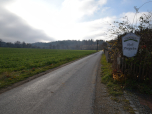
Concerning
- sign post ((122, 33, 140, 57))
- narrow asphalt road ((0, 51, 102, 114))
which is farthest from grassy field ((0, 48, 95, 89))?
sign post ((122, 33, 140, 57))

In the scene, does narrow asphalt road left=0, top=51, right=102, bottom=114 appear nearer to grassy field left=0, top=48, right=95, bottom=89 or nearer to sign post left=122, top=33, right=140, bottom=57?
grassy field left=0, top=48, right=95, bottom=89

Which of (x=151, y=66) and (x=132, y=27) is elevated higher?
(x=132, y=27)

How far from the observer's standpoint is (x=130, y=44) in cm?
554

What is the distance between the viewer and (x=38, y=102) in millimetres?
3998

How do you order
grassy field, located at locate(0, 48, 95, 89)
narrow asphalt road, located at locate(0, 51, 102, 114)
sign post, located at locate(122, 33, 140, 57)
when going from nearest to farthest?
narrow asphalt road, located at locate(0, 51, 102, 114), sign post, located at locate(122, 33, 140, 57), grassy field, located at locate(0, 48, 95, 89)

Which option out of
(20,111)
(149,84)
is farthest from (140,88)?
(20,111)

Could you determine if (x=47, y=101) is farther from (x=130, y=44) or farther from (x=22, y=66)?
(x=22, y=66)

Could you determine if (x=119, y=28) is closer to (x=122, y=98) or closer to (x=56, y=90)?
(x=122, y=98)

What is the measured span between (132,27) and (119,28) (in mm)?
657

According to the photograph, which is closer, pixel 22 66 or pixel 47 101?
pixel 47 101

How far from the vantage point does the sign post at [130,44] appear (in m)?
5.39

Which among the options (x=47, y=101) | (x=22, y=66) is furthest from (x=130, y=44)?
(x=22, y=66)

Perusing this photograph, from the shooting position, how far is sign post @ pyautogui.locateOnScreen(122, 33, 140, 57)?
5.39m

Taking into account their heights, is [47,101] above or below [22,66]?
below
